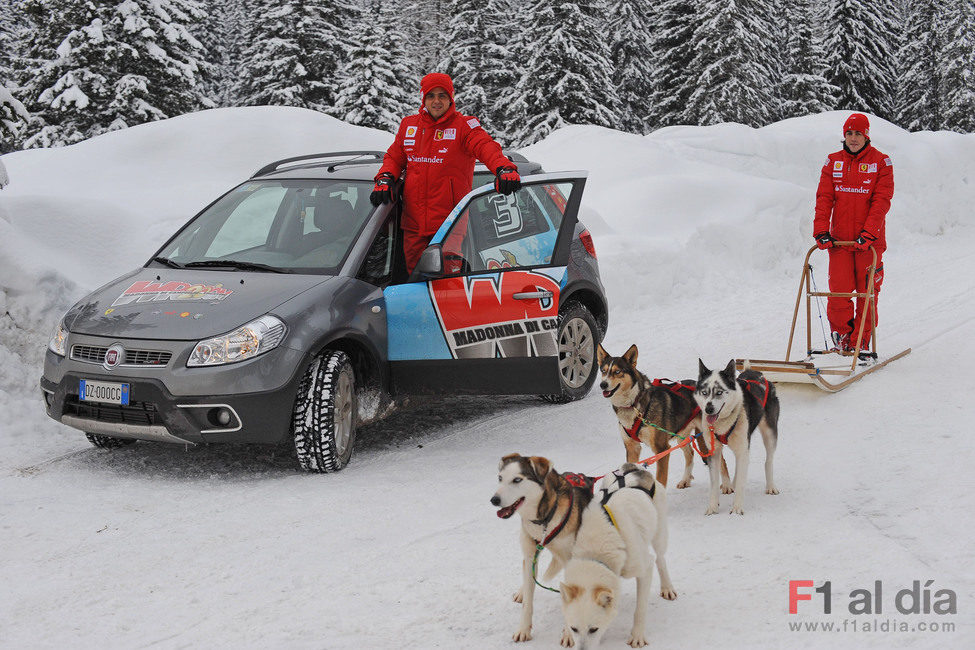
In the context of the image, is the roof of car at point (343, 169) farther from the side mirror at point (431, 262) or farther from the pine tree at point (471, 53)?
the pine tree at point (471, 53)

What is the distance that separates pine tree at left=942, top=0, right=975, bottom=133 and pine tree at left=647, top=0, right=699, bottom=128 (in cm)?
1409

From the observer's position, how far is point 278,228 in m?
6.55

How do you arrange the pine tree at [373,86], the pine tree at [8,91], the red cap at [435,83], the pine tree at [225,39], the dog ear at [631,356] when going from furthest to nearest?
the pine tree at [225,39], the pine tree at [373,86], the pine tree at [8,91], the red cap at [435,83], the dog ear at [631,356]

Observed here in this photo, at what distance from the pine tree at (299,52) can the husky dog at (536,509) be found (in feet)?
115

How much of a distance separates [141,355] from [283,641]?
237 centimetres

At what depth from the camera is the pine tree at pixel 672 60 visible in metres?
41.5

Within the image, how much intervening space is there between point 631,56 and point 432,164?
39642mm

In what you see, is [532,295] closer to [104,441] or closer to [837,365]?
[104,441]

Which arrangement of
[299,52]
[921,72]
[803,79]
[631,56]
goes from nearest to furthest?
1. [299,52]
2. [631,56]
3. [803,79]
4. [921,72]

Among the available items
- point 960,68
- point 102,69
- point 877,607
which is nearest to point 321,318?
point 877,607

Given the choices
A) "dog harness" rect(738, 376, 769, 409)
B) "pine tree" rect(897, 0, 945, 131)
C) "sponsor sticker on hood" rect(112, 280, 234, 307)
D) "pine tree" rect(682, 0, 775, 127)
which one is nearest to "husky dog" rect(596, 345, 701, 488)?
"dog harness" rect(738, 376, 769, 409)

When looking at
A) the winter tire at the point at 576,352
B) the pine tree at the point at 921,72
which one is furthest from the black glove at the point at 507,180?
the pine tree at the point at 921,72

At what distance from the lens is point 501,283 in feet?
20.7

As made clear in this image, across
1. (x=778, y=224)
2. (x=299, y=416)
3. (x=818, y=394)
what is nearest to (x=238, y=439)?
(x=299, y=416)
